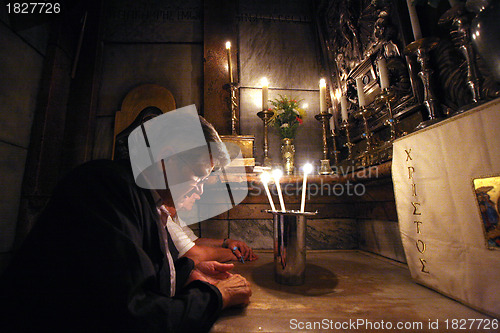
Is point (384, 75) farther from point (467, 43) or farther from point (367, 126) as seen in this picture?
point (467, 43)

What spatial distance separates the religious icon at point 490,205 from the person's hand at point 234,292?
1.04 metres

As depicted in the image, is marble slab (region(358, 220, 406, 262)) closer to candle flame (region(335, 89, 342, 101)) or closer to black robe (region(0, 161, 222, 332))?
candle flame (region(335, 89, 342, 101))

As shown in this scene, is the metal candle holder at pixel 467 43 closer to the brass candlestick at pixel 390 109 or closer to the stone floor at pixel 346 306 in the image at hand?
the brass candlestick at pixel 390 109

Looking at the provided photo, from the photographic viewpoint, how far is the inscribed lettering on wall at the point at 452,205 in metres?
0.88

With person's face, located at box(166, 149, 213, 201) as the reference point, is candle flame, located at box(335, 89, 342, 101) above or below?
above

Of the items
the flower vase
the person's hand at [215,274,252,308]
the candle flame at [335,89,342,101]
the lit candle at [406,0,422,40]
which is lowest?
the person's hand at [215,274,252,308]

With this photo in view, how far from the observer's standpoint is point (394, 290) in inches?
46.8

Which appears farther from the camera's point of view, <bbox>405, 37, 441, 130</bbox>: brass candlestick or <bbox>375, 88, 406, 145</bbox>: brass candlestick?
<bbox>375, 88, 406, 145</bbox>: brass candlestick

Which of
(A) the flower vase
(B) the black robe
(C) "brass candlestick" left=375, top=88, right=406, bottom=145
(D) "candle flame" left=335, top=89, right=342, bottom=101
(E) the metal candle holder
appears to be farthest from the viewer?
(D) "candle flame" left=335, top=89, right=342, bottom=101

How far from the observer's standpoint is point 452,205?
1021mm

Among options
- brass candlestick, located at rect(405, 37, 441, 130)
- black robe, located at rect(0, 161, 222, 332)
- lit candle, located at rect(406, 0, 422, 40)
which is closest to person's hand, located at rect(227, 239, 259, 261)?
black robe, located at rect(0, 161, 222, 332)

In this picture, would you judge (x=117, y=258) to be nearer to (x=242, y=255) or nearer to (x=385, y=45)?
(x=242, y=255)

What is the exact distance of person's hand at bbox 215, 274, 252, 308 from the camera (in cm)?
96

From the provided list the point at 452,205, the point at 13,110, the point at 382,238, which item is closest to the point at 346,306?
the point at 452,205
